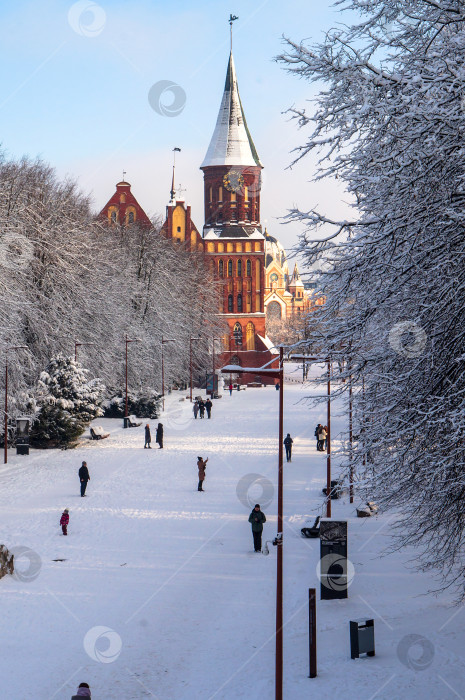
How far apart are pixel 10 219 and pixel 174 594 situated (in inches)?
1126

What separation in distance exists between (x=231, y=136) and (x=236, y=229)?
12375mm

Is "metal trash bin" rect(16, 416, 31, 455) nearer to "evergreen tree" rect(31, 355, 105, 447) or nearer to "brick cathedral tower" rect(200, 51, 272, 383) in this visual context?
"evergreen tree" rect(31, 355, 105, 447)

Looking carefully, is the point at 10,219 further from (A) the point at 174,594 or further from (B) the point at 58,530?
(A) the point at 174,594

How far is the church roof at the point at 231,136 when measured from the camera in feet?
327

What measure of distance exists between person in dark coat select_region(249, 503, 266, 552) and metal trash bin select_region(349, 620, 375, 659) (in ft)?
23.5

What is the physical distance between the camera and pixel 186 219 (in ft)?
308

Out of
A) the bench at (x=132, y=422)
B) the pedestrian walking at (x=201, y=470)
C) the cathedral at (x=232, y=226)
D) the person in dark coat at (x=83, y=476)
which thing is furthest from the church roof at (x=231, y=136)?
the person in dark coat at (x=83, y=476)

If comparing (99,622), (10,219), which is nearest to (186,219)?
(10,219)

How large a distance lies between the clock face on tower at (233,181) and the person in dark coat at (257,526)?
81.0 meters

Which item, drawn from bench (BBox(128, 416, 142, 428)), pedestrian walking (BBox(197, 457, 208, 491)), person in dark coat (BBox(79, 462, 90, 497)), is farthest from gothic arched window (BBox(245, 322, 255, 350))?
person in dark coat (BBox(79, 462, 90, 497))

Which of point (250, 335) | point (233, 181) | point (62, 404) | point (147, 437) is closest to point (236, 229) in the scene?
point (233, 181)

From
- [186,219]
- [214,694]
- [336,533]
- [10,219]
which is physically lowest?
[214,694]

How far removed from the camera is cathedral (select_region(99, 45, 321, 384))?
92.1 metres

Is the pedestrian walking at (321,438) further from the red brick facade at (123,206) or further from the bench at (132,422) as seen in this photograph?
the red brick facade at (123,206)
